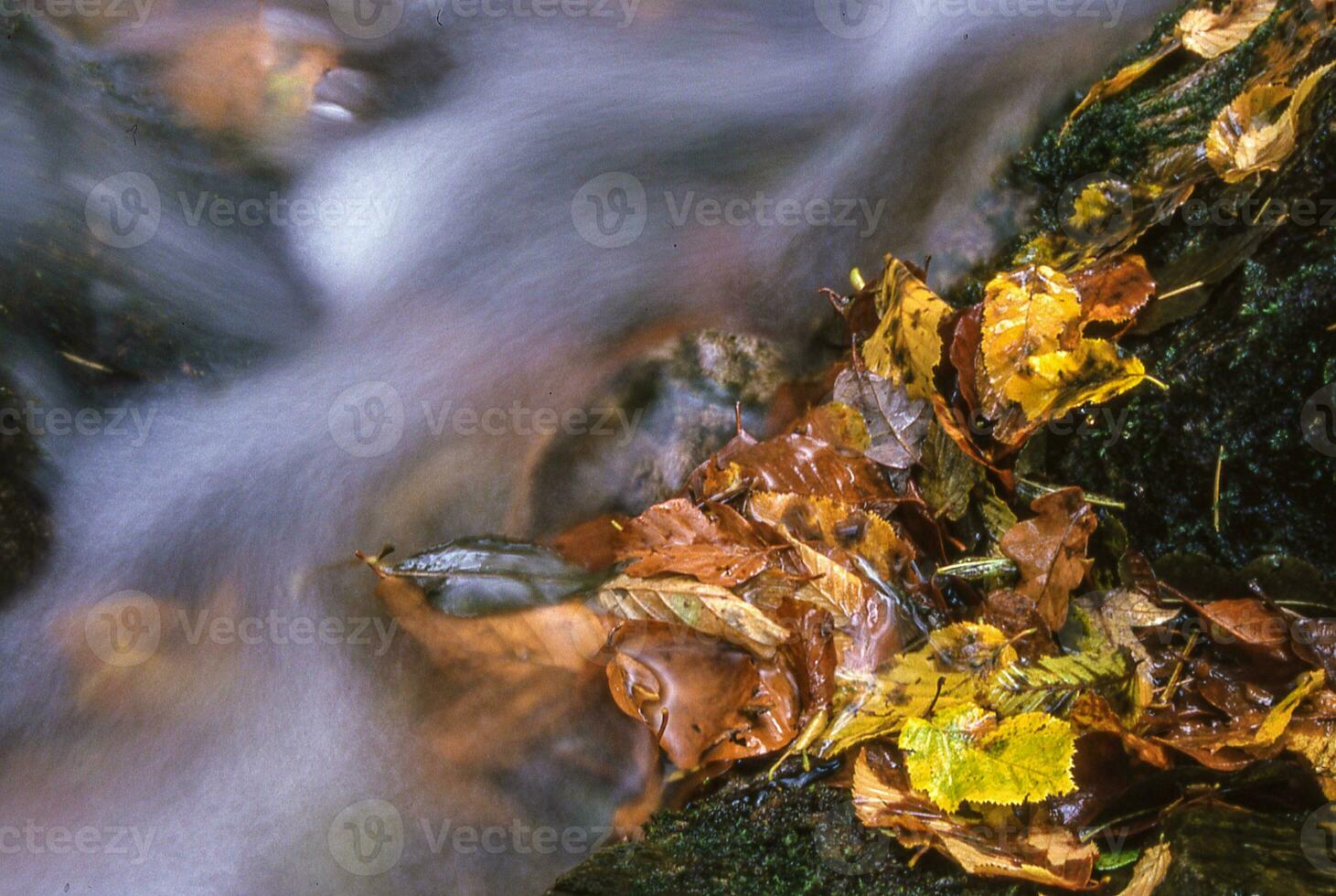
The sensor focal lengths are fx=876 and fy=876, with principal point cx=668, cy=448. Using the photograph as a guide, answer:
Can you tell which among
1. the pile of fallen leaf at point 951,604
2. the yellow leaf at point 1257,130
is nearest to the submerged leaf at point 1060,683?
the pile of fallen leaf at point 951,604

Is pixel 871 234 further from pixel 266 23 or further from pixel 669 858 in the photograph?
pixel 266 23

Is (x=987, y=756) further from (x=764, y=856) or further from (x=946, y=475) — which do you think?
(x=946, y=475)

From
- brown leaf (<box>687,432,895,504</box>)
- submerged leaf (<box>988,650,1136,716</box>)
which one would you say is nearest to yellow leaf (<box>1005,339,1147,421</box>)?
brown leaf (<box>687,432,895,504</box>)

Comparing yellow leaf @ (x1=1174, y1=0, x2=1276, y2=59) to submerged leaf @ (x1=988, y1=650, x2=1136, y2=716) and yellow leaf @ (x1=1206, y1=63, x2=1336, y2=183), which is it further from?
submerged leaf @ (x1=988, y1=650, x2=1136, y2=716)

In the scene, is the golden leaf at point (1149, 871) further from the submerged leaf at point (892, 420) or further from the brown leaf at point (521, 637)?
the brown leaf at point (521, 637)

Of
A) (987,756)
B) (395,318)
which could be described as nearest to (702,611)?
(987,756)

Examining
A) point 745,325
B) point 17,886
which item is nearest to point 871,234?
point 745,325

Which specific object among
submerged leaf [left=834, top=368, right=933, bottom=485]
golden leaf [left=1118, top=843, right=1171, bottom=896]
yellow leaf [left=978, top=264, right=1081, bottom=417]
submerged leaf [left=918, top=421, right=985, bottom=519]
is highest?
yellow leaf [left=978, top=264, right=1081, bottom=417]
